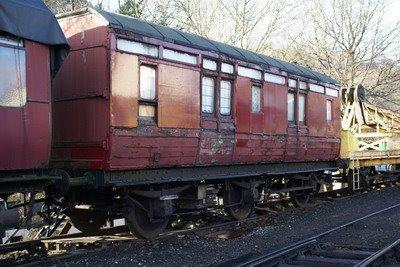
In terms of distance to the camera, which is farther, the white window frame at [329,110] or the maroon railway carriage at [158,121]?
the white window frame at [329,110]

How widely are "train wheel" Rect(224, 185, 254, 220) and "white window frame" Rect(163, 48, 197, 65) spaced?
3.12 metres

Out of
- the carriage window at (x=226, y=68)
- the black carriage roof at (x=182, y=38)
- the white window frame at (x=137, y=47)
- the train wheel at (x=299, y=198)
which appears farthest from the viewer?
the train wheel at (x=299, y=198)

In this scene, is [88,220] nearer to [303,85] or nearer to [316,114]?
[303,85]

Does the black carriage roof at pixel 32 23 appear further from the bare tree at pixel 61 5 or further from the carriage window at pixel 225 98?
the bare tree at pixel 61 5

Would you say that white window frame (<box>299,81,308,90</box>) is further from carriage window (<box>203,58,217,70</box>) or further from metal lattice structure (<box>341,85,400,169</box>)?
carriage window (<box>203,58,217,70</box>)

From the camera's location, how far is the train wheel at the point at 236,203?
1134 centimetres

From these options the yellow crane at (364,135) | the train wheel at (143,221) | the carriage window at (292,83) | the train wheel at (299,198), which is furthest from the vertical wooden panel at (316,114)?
the train wheel at (143,221)

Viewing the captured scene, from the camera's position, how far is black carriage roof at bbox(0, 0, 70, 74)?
651cm

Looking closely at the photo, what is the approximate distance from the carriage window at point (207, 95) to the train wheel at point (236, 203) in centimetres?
207

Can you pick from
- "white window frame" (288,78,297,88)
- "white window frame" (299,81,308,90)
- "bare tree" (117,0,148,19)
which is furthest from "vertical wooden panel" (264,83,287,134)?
"bare tree" (117,0,148,19)

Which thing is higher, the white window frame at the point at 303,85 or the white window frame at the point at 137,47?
the white window frame at the point at 137,47

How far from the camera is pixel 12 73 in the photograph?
21.7 feet

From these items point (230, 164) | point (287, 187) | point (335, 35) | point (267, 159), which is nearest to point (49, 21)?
point (230, 164)

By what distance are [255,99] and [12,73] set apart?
6280mm
